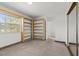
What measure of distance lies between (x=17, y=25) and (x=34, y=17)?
2846 millimetres

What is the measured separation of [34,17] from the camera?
9531 mm

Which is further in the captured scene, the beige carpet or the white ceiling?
the white ceiling

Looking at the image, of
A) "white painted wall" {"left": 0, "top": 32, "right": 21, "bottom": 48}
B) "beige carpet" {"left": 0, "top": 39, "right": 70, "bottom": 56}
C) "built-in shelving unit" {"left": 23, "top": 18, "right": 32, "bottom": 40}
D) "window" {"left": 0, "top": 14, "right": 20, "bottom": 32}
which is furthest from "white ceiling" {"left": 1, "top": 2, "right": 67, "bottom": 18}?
"beige carpet" {"left": 0, "top": 39, "right": 70, "bottom": 56}

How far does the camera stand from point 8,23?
598 cm

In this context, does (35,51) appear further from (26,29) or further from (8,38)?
(26,29)

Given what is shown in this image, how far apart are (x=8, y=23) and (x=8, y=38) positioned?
→ 95 cm

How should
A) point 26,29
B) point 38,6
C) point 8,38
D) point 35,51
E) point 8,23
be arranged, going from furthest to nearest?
point 26,29 → point 8,23 → point 8,38 → point 38,6 → point 35,51

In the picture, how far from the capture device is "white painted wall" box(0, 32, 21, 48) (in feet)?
17.0

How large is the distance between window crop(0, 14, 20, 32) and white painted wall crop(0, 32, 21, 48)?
0.28m

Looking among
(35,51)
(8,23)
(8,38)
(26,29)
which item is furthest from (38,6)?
(26,29)

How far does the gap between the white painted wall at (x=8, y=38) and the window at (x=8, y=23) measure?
10.9 inches

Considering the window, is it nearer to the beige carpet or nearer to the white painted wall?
the white painted wall

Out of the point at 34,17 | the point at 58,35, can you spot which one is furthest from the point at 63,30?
the point at 34,17

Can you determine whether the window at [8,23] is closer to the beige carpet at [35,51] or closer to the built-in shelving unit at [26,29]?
the built-in shelving unit at [26,29]
